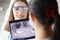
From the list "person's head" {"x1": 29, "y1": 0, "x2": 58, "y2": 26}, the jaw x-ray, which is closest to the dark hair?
"person's head" {"x1": 29, "y1": 0, "x2": 58, "y2": 26}

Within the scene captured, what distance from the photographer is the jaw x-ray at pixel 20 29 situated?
86cm

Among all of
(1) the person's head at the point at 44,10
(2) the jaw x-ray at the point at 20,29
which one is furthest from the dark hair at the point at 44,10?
(2) the jaw x-ray at the point at 20,29

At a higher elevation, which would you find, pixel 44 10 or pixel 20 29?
pixel 44 10

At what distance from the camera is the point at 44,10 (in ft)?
1.33

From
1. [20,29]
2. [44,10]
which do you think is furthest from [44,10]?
[20,29]

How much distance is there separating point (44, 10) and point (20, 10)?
524mm

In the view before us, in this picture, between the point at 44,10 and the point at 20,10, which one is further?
the point at 20,10

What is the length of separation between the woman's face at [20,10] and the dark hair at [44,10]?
49 centimetres

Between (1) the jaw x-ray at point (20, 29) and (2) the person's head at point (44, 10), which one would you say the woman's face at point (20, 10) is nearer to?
(1) the jaw x-ray at point (20, 29)

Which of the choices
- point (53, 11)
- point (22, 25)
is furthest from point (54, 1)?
point (22, 25)

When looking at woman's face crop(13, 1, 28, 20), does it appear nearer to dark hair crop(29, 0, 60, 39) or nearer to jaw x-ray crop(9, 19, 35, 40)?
jaw x-ray crop(9, 19, 35, 40)

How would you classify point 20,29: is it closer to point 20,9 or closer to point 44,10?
point 20,9

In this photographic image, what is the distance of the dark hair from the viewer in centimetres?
41

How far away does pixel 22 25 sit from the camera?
0.87 meters
